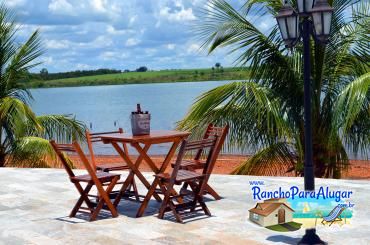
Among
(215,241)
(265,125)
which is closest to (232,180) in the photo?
(265,125)

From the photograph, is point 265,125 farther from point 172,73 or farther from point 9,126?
point 172,73

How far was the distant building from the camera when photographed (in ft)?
15.9

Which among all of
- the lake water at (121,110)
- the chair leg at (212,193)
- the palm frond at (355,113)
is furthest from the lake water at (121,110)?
the chair leg at (212,193)

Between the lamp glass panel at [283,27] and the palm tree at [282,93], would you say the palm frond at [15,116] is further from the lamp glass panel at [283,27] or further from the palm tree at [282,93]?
the lamp glass panel at [283,27]

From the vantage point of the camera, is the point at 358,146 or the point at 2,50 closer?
the point at 358,146

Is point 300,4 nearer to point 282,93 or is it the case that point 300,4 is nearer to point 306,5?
point 306,5

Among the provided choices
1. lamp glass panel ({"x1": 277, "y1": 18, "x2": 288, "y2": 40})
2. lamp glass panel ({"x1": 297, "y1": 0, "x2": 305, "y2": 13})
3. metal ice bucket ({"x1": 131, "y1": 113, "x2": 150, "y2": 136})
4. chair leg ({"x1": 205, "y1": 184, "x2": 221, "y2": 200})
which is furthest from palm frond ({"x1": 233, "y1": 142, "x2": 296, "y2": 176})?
lamp glass panel ({"x1": 297, "y1": 0, "x2": 305, "y2": 13})

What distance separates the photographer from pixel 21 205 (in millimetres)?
6840

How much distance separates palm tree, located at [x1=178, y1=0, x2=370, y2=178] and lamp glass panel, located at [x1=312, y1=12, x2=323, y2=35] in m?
3.91

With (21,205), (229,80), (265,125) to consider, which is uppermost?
(229,80)

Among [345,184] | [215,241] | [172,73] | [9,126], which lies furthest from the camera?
[172,73]

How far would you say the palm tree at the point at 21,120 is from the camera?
11.3 metres

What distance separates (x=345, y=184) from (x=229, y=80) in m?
2.91

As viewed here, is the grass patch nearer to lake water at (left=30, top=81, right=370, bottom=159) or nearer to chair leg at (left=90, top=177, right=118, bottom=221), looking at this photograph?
chair leg at (left=90, top=177, right=118, bottom=221)
